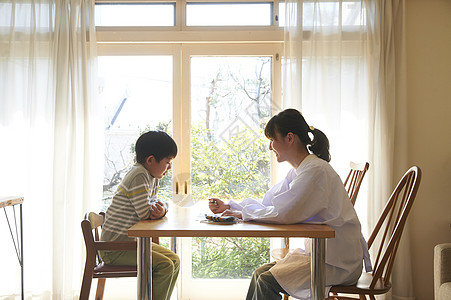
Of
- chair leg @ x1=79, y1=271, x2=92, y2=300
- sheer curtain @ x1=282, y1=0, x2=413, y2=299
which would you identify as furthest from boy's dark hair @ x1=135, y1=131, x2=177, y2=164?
sheer curtain @ x1=282, y1=0, x2=413, y2=299

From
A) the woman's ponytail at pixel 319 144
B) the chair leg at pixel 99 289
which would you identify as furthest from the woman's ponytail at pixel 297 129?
the chair leg at pixel 99 289

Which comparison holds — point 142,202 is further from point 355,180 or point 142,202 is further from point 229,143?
point 229,143

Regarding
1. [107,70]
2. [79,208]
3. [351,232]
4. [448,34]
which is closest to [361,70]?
[448,34]

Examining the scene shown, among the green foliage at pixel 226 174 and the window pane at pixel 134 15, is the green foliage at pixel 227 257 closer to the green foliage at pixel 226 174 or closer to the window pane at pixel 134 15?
the green foliage at pixel 226 174

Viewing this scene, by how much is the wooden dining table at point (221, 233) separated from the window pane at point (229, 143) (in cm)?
151

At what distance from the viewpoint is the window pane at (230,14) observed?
336cm

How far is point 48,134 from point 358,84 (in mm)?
2256

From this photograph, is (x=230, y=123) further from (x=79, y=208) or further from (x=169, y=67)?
(x=79, y=208)

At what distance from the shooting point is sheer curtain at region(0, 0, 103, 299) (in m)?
3.16

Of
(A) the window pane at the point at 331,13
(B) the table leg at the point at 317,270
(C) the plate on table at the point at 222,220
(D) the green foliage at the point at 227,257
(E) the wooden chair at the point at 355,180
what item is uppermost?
(A) the window pane at the point at 331,13

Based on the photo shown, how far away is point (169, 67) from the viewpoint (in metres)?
3.37

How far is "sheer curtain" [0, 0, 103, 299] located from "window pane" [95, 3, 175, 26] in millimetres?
189

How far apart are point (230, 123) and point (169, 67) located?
63cm

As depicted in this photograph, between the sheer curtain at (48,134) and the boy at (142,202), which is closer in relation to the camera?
the boy at (142,202)
